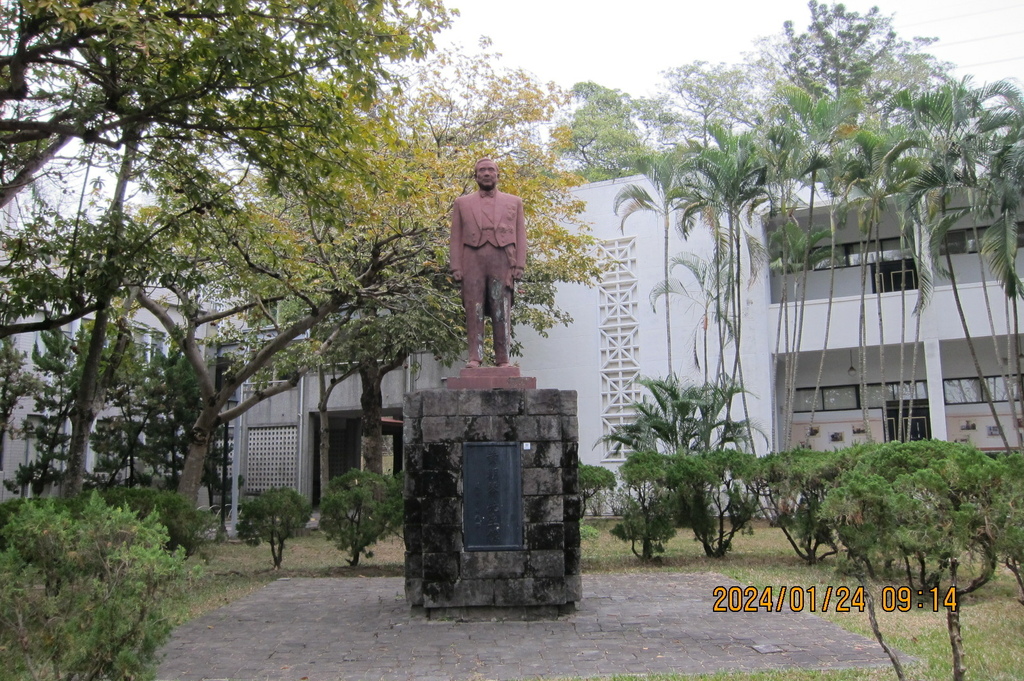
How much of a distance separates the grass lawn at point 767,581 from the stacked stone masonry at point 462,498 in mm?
1977

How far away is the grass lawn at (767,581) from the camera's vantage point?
5629 mm

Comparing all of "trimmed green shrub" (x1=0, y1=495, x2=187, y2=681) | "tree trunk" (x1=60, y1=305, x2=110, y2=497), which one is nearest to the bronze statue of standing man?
"trimmed green shrub" (x1=0, y1=495, x2=187, y2=681)

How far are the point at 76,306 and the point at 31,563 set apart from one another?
5476 mm

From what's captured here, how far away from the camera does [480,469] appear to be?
7.53m

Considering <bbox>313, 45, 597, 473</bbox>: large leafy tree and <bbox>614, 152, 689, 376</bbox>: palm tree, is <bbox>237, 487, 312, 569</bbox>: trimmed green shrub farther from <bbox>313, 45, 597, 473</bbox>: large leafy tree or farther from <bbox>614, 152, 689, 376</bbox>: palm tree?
<bbox>614, 152, 689, 376</bbox>: palm tree

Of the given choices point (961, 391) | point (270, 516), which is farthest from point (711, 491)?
point (961, 391)

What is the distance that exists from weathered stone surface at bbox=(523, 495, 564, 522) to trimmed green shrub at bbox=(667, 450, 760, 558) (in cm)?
382

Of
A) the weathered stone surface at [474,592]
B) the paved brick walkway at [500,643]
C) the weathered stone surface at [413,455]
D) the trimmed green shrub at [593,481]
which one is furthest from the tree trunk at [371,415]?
the weathered stone surface at [474,592]

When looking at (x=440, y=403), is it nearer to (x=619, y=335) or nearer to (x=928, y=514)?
(x=928, y=514)

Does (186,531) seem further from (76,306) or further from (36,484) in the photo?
(36,484)

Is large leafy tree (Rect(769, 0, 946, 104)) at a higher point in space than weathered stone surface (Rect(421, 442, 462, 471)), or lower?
higher

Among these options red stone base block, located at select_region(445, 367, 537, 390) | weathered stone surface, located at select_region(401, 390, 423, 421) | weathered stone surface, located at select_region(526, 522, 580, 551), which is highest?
red stone base block, located at select_region(445, 367, 537, 390)

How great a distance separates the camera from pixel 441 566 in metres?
7.39

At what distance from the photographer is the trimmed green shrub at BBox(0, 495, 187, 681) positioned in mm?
4039
